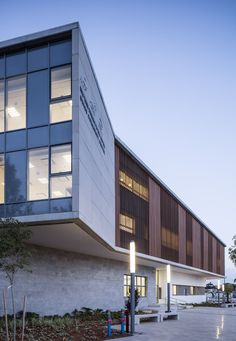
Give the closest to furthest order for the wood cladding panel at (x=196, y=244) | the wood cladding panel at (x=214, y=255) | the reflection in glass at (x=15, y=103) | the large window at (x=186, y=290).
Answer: the reflection in glass at (x=15, y=103) → the large window at (x=186, y=290) → the wood cladding panel at (x=196, y=244) → the wood cladding panel at (x=214, y=255)

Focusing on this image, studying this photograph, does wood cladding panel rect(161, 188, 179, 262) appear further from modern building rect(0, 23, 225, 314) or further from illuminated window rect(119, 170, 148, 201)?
modern building rect(0, 23, 225, 314)

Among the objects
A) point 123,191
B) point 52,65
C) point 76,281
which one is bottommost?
point 76,281

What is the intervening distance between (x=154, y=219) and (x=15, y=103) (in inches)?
982

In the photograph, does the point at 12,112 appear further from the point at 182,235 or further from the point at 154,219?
the point at 182,235

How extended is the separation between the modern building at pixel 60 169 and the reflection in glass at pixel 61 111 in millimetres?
52

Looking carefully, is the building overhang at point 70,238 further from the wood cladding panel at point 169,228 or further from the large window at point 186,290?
the large window at point 186,290

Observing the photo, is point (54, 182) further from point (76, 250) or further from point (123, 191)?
point (123, 191)

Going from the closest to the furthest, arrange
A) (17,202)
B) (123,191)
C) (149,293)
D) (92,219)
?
(17,202) < (92,219) < (123,191) < (149,293)

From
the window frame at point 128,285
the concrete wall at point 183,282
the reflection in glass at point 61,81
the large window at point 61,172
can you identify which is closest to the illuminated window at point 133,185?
the window frame at point 128,285

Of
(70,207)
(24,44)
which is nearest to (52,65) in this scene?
(24,44)

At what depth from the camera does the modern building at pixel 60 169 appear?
68.1 feet

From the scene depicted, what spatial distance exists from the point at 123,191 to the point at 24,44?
55.3 feet

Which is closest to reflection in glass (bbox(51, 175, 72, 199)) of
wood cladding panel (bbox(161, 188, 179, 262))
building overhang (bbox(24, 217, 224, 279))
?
building overhang (bbox(24, 217, 224, 279))

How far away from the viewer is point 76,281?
32438mm
